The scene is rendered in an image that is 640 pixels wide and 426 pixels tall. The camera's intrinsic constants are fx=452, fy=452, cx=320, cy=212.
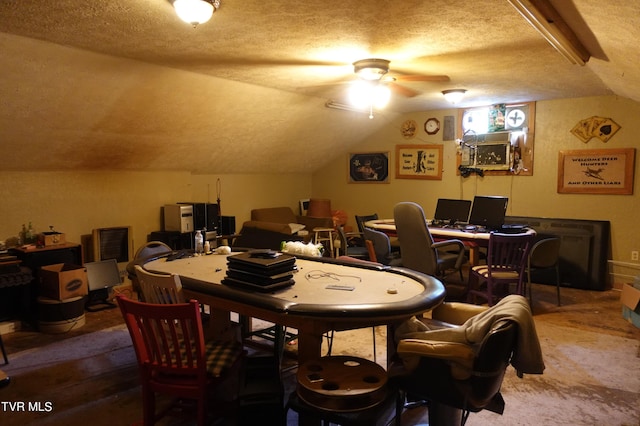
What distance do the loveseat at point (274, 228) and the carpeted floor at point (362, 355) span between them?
85.0 inches

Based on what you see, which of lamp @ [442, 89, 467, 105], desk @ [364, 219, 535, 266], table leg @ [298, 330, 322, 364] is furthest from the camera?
lamp @ [442, 89, 467, 105]

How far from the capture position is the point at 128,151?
16.5 ft

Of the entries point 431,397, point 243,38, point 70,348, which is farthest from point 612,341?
point 70,348

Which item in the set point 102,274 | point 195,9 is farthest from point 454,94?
point 102,274

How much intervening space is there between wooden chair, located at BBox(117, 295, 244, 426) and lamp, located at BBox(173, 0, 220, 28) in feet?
4.96

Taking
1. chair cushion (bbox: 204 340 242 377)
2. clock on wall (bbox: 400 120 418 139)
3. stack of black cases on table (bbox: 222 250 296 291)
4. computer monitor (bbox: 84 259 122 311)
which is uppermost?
clock on wall (bbox: 400 120 418 139)

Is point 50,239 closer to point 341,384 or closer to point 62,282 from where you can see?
point 62,282

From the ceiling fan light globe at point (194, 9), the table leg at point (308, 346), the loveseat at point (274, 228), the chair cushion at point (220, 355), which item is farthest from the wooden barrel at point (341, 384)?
the loveseat at point (274, 228)

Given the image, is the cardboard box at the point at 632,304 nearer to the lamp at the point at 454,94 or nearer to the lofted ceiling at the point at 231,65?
the lofted ceiling at the point at 231,65

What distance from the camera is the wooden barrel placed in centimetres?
194

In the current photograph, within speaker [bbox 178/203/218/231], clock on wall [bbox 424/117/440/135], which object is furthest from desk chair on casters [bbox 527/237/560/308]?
speaker [bbox 178/203/218/231]

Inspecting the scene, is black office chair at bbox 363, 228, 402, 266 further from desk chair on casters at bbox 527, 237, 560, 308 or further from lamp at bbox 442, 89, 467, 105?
lamp at bbox 442, 89, 467, 105

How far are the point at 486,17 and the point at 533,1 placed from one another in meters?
0.37

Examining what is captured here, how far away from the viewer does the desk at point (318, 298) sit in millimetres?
2188
